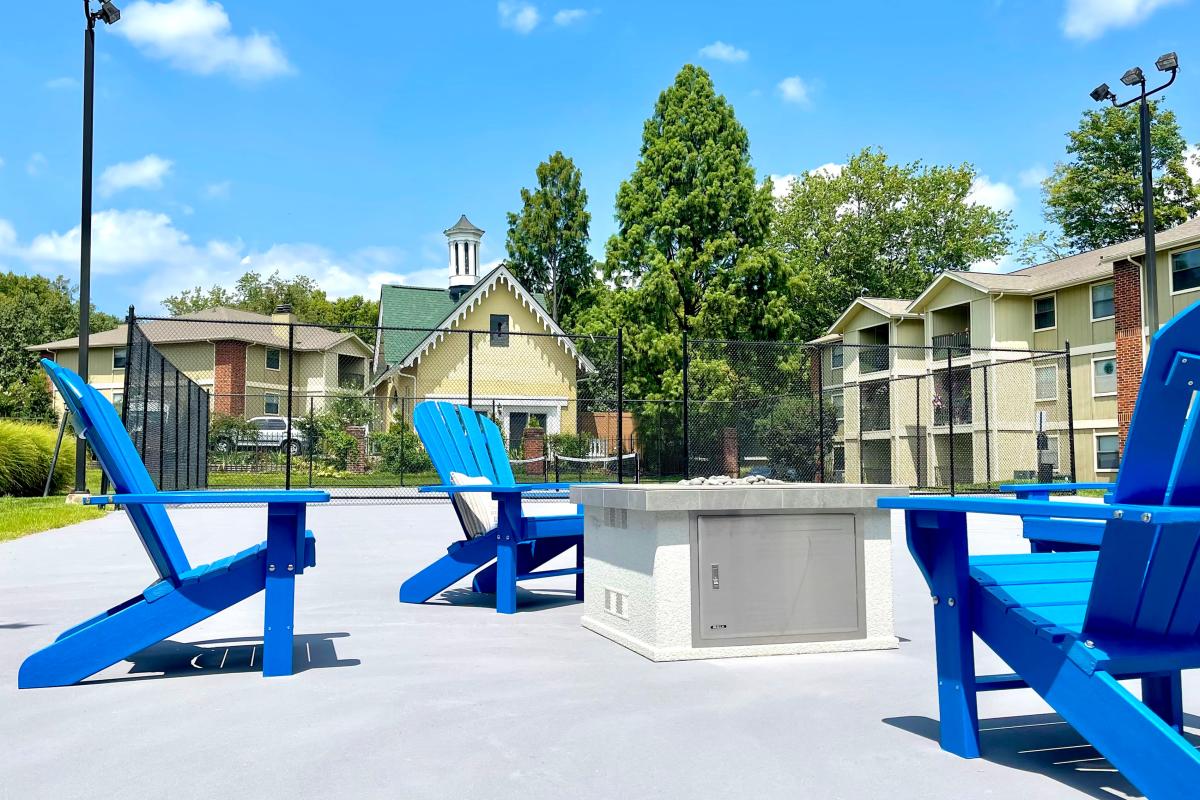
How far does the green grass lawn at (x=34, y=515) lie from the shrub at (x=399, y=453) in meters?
8.59

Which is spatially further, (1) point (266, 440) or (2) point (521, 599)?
(1) point (266, 440)

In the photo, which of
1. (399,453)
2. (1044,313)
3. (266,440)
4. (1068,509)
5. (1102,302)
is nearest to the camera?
(1068,509)

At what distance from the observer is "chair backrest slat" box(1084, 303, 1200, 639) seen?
1964 millimetres

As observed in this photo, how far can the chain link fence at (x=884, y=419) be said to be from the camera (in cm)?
2586

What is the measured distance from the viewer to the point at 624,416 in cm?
2969

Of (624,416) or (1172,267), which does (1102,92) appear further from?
(624,416)

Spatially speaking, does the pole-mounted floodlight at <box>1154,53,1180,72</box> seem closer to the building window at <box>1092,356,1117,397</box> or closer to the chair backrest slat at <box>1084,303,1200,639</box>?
the building window at <box>1092,356,1117,397</box>

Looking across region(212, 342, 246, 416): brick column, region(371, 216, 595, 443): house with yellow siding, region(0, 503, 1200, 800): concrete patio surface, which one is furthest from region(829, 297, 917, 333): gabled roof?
region(0, 503, 1200, 800): concrete patio surface

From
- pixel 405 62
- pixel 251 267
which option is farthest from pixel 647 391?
pixel 251 267

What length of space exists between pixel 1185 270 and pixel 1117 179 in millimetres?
18382

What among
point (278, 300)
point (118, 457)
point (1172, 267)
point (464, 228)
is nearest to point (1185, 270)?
point (1172, 267)

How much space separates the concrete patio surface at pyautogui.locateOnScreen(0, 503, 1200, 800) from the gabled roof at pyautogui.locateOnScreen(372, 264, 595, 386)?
24484 millimetres

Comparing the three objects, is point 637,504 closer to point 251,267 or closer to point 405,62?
point 405,62

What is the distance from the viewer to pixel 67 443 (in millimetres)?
22500
